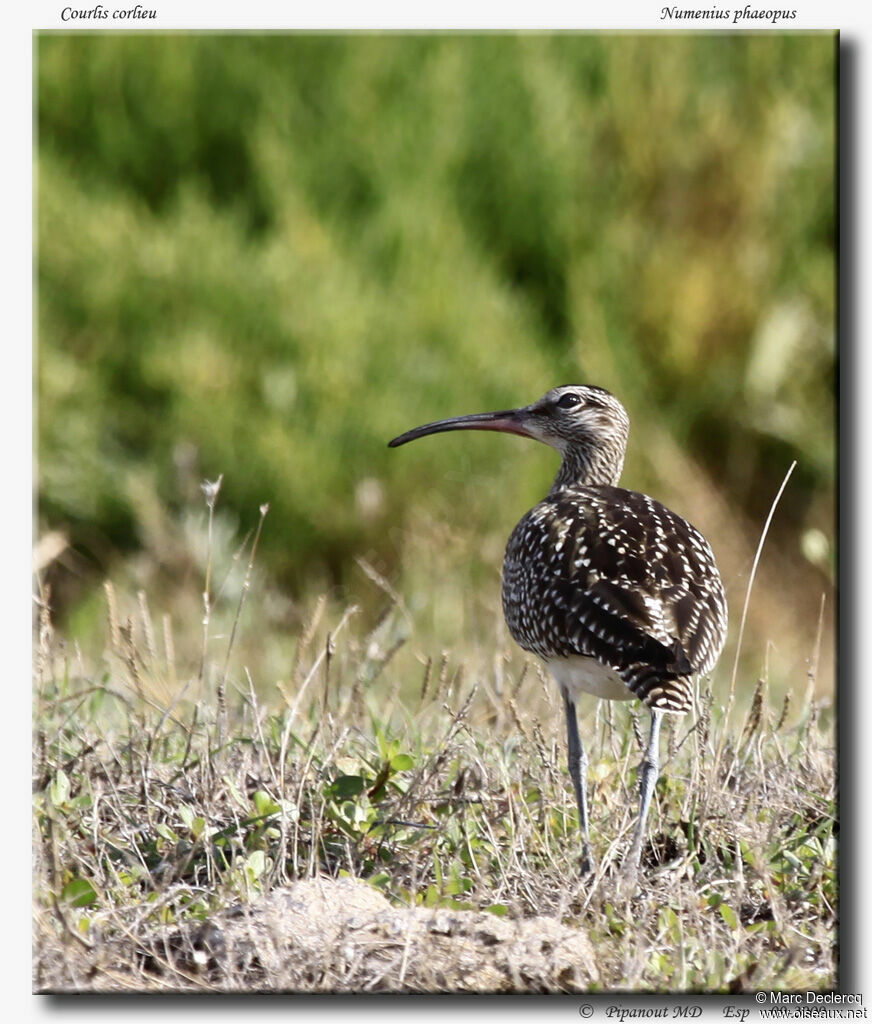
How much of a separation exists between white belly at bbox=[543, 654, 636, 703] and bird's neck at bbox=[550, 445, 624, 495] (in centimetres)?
106

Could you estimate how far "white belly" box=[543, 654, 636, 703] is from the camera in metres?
3.92

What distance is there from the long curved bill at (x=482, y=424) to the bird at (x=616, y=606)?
56 centimetres

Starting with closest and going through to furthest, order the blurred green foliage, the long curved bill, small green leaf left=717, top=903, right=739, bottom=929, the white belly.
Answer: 1. small green leaf left=717, top=903, right=739, bottom=929
2. the white belly
3. the long curved bill
4. the blurred green foliage

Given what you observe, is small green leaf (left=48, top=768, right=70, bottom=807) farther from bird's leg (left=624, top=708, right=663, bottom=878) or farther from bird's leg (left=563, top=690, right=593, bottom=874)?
bird's leg (left=624, top=708, right=663, bottom=878)

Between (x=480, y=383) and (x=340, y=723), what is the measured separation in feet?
12.3

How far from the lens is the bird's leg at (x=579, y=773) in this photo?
3820mm

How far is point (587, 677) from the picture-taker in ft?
13.2

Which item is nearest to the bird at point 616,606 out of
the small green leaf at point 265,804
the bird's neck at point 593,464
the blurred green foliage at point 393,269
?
the bird's neck at point 593,464

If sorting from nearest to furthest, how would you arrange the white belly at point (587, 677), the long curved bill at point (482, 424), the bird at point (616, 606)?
the bird at point (616, 606) → the white belly at point (587, 677) → the long curved bill at point (482, 424)

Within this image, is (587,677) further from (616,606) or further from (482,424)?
(482,424)

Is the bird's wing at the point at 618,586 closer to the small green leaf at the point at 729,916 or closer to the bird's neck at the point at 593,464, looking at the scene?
the small green leaf at the point at 729,916

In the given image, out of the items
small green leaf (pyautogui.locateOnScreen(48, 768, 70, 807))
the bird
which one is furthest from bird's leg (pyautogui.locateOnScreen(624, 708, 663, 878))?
small green leaf (pyautogui.locateOnScreen(48, 768, 70, 807))

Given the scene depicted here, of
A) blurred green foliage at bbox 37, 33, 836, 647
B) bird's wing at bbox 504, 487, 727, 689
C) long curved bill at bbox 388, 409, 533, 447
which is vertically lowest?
bird's wing at bbox 504, 487, 727, 689

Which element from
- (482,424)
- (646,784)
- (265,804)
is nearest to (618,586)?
(646,784)
